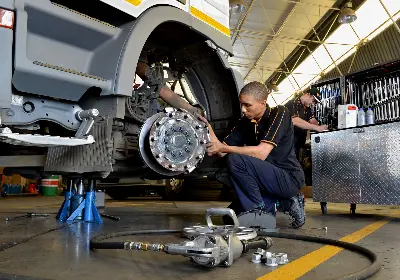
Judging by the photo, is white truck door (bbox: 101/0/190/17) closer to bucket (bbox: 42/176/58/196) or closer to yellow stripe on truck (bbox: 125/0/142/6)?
yellow stripe on truck (bbox: 125/0/142/6)

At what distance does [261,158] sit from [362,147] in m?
1.75

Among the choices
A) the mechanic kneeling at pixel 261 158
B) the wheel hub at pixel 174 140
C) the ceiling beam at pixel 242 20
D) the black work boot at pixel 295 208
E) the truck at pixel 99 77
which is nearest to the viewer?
the truck at pixel 99 77

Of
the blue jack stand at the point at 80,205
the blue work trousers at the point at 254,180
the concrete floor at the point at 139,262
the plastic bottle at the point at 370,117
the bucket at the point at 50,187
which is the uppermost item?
the plastic bottle at the point at 370,117

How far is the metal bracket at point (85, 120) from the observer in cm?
236

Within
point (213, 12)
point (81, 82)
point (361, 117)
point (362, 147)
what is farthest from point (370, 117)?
point (81, 82)

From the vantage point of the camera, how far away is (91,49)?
2408 mm

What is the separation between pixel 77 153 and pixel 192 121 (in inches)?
29.9

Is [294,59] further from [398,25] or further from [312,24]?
[398,25]

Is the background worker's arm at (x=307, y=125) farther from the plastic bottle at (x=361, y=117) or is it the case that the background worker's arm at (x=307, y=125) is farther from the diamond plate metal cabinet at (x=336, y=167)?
the plastic bottle at (x=361, y=117)

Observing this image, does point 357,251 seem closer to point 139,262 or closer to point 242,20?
point 139,262

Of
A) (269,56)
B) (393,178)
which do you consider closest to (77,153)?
(393,178)

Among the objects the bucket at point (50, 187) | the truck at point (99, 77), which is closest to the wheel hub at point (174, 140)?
the truck at point (99, 77)

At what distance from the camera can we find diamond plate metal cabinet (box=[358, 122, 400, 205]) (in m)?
4.00

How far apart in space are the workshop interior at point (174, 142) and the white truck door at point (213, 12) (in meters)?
0.01
